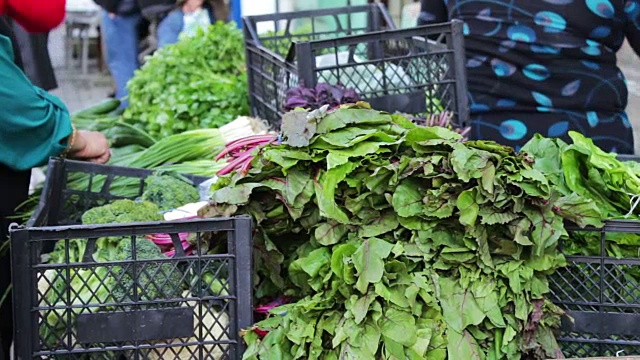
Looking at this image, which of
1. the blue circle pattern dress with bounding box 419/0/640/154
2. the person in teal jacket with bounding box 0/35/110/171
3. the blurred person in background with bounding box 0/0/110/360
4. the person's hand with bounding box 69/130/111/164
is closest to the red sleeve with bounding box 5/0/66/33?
the blurred person in background with bounding box 0/0/110/360

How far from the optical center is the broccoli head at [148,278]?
2.29 metres

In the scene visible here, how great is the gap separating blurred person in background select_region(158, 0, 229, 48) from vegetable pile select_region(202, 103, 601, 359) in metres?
5.71

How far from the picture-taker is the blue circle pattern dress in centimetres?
363

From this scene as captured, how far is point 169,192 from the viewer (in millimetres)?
3137

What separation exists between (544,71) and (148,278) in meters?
2.04

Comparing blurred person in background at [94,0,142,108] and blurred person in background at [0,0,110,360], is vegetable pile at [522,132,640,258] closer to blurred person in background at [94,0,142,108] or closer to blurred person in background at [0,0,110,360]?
blurred person in background at [0,0,110,360]

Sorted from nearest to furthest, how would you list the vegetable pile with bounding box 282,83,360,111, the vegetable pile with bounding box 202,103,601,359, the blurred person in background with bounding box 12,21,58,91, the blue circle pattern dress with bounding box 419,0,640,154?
the vegetable pile with bounding box 202,103,601,359, the vegetable pile with bounding box 282,83,360,111, the blue circle pattern dress with bounding box 419,0,640,154, the blurred person in background with bounding box 12,21,58,91

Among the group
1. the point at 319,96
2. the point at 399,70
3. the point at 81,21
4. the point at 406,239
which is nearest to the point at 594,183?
the point at 406,239

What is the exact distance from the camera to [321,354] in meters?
2.25

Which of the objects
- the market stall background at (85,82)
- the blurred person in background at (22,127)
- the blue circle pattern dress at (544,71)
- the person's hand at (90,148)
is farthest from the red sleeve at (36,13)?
the market stall background at (85,82)

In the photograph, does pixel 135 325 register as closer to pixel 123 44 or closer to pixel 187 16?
pixel 187 16

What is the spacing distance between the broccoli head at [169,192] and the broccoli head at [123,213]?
156 millimetres

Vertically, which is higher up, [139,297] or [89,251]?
[89,251]

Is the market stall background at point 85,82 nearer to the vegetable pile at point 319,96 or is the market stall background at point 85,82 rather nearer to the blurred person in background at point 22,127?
the blurred person in background at point 22,127
